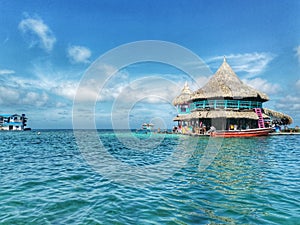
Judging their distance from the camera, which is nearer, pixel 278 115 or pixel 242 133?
pixel 242 133

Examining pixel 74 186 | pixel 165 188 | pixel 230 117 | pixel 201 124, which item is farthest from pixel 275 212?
pixel 201 124

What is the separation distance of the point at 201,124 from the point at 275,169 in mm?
25376

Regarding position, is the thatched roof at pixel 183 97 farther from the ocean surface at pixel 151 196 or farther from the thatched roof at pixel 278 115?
the ocean surface at pixel 151 196

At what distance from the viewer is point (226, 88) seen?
3106 cm

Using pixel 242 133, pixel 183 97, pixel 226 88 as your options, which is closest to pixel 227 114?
pixel 242 133

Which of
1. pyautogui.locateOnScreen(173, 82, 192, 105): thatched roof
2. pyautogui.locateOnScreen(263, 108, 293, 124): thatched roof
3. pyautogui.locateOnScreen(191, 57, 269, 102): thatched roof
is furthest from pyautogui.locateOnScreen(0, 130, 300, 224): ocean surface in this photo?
pyautogui.locateOnScreen(173, 82, 192, 105): thatched roof

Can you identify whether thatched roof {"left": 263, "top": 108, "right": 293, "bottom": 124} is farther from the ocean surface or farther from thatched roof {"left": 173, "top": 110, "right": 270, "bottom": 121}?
the ocean surface

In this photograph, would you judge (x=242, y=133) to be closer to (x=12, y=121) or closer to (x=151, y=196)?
(x=151, y=196)

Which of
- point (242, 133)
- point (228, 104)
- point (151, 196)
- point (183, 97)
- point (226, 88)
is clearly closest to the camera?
point (151, 196)

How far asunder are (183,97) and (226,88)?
12.2 meters

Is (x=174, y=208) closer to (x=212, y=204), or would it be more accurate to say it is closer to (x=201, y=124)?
(x=212, y=204)

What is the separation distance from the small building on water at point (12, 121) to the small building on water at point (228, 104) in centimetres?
6398

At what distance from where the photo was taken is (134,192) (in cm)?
611

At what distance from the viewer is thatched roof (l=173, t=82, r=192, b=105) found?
42.0 m
